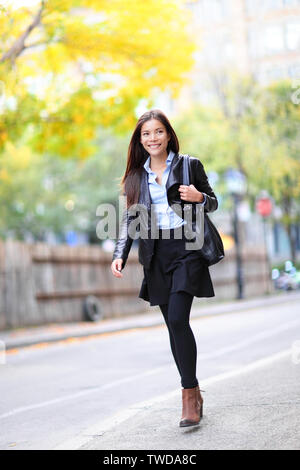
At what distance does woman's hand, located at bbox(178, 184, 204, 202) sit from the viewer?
503 cm

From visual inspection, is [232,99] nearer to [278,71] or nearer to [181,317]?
[278,71]

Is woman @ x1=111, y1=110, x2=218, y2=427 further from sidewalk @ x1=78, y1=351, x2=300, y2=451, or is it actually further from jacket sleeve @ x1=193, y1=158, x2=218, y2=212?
sidewalk @ x1=78, y1=351, x2=300, y2=451

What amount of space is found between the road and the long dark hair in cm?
144

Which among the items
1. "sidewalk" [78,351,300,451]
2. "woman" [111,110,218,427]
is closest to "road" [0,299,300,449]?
"sidewalk" [78,351,300,451]

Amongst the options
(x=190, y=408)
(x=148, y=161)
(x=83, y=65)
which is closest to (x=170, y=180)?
(x=148, y=161)

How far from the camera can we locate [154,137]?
17.3 feet

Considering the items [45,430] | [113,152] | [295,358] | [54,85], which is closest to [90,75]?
[54,85]

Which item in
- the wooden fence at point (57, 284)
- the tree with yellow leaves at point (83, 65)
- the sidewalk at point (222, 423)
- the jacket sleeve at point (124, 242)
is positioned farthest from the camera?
the wooden fence at point (57, 284)

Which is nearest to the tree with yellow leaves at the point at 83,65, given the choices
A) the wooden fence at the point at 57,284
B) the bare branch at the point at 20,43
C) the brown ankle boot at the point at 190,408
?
the bare branch at the point at 20,43

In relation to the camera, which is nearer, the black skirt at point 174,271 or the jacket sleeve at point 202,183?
the black skirt at point 174,271

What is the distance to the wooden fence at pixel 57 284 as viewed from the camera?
17.7m

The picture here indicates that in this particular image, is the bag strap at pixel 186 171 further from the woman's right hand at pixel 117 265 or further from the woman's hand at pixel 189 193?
the woman's right hand at pixel 117 265

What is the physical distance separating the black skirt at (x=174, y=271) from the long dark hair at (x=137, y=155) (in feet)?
1.09

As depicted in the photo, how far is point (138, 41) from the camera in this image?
1554 cm
